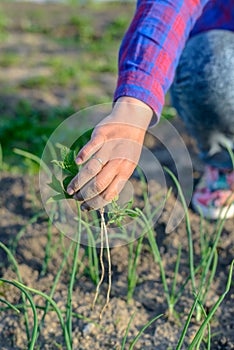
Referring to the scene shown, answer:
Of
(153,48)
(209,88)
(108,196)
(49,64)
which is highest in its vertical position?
(153,48)

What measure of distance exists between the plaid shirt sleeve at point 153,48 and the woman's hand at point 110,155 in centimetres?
5

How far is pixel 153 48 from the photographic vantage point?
168 cm

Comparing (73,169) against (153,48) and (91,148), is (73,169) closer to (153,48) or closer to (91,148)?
(91,148)

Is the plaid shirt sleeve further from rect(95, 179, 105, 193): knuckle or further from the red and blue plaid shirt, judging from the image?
rect(95, 179, 105, 193): knuckle

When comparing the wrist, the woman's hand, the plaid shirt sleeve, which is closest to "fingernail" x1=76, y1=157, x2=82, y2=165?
the woman's hand

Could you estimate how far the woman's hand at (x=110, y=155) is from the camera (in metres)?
1.37

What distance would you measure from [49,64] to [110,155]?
9.46ft

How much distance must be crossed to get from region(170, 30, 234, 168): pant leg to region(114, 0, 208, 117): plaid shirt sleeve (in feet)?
1.37

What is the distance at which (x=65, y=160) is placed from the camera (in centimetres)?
139

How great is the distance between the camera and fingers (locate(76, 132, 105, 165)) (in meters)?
1.39

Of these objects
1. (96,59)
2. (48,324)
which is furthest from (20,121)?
(48,324)

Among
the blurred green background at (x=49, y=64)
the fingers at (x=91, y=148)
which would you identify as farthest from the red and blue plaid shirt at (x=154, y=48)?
the blurred green background at (x=49, y=64)

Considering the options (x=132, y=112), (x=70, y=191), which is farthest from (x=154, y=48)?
(x=70, y=191)

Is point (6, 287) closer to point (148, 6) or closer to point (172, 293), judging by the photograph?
point (172, 293)
